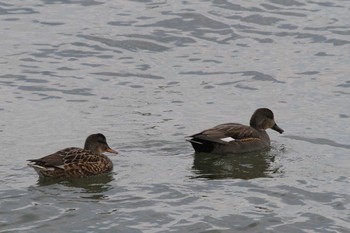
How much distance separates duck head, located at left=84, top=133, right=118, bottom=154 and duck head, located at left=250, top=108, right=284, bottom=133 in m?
2.97

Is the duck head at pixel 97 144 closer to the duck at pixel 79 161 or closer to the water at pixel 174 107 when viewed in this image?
the duck at pixel 79 161

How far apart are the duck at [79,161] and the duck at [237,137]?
4.94 feet

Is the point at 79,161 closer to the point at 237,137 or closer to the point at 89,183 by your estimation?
the point at 89,183

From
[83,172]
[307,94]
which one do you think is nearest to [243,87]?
[307,94]

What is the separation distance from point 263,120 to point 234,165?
1.68 m

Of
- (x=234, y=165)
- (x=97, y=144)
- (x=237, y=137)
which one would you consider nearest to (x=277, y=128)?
(x=237, y=137)

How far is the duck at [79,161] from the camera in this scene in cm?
1504

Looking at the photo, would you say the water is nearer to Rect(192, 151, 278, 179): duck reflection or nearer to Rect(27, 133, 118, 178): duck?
Rect(192, 151, 278, 179): duck reflection

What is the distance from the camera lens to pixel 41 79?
20641 mm

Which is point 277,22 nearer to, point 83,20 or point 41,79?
point 83,20

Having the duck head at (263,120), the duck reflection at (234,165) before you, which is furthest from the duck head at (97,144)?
the duck head at (263,120)

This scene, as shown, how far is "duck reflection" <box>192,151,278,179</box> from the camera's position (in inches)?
621

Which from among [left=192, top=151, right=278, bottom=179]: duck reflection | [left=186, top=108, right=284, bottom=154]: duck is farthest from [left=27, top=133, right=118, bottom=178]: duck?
[left=186, top=108, right=284, bottom=154]: duck

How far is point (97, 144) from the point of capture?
1609cm
